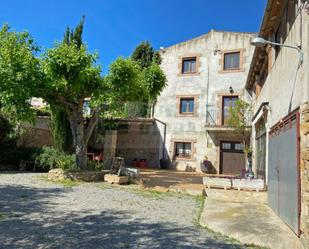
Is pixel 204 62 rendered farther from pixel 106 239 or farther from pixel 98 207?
pixel 106 239

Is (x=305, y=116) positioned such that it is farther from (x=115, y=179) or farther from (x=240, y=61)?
(x=240, y=61)

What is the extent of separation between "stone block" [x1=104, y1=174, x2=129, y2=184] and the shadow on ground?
4850mm

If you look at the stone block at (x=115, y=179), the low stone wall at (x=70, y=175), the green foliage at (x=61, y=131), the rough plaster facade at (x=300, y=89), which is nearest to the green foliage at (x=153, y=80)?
the stone block at (x=115, y=179)

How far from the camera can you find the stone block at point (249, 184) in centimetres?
955

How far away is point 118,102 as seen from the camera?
1302 centimetres

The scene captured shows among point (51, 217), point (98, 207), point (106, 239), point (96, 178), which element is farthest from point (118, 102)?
point (106, 239)

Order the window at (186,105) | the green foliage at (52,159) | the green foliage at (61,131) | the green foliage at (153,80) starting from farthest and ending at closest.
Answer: the window at (186,105), the green foliage at (61,131), the green foliage at (52,159), the green foliage at (153,80)

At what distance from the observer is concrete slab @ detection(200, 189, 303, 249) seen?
17.3ft

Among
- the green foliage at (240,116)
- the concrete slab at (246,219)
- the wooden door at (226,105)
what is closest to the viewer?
the concrete slab at (246,219)

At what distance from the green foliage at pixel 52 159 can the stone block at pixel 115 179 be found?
186 cm

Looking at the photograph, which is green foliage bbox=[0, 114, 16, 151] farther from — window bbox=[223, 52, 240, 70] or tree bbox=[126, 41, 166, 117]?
window bbox=[223, 52, 240, 70]

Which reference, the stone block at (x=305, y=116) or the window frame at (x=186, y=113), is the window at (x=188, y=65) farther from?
the stone block at (x=305, y=116)

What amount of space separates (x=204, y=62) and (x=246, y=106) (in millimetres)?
5345

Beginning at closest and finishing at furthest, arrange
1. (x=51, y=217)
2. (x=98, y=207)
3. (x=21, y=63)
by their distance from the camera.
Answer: (x=51, y=217) → (x=98, y=207) → (x=21, y=63)
